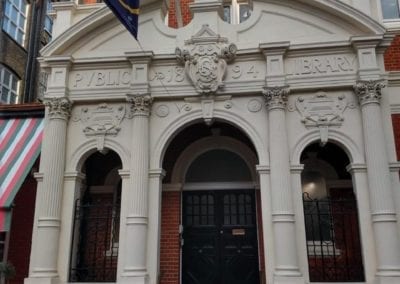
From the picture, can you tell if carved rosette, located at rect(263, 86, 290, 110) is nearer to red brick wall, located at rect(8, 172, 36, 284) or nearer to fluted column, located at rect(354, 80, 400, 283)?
fluted column, located at rect(354, 80, 400, 283)

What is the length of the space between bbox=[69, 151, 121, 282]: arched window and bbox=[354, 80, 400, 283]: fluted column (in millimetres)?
5445

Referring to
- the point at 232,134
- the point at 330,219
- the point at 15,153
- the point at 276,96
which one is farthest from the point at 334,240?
the point at 15,153

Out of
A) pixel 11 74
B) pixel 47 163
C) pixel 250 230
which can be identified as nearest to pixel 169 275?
pixel 250 230

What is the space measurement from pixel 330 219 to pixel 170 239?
3736 mm

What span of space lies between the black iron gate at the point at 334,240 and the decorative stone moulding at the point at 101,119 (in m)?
4.52

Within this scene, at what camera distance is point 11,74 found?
1820cm

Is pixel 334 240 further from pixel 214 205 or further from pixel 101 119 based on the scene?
pixel 101 119

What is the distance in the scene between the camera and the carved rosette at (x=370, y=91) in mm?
8586

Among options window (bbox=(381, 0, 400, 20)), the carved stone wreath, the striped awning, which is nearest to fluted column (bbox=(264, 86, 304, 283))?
the carved stone wreath

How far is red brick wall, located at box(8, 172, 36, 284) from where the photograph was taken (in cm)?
1045

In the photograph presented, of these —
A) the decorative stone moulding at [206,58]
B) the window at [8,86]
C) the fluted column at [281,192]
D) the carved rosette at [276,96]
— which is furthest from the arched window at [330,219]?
the window at [8,86]

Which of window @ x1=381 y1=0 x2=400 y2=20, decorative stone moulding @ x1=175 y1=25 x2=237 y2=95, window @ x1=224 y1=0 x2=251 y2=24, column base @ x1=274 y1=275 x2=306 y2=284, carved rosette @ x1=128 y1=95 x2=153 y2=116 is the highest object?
window @ x1=224 y1=0 x2=251 y2=24

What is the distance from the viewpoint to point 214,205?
10.4 meters

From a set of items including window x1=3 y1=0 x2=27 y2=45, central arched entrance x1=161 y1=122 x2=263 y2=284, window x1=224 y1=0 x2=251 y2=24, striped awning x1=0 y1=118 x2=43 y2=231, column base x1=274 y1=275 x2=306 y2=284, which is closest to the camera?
column base x1=274 y1=275 x2=306 y2=284
